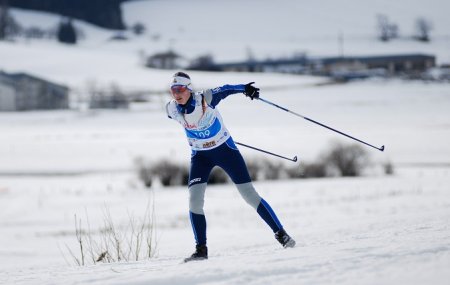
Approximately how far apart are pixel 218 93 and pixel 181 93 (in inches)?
13.7

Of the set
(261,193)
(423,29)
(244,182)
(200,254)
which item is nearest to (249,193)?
(244,182)

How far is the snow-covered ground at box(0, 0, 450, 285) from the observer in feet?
14.4

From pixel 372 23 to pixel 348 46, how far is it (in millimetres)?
26517

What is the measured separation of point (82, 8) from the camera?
143375 mm

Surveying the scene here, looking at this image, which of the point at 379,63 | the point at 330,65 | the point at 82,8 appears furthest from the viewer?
the point at 82,8

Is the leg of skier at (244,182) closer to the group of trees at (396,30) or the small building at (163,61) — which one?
the small building at (163,61)

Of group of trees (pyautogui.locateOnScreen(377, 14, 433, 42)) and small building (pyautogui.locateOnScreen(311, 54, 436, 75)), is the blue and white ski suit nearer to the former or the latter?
small building (pyautogui.locateOnScreen(311, 54, 436, 75))

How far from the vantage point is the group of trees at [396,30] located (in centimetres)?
10000

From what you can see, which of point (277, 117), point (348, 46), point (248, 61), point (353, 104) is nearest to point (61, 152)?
point (277, 117)

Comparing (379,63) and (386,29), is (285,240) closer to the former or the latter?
(379,63)

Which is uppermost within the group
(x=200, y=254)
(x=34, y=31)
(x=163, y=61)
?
(x=34, y=31)

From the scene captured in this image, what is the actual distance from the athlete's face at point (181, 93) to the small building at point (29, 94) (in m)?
61.9

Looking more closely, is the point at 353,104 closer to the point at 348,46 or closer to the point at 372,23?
the point at 348,46

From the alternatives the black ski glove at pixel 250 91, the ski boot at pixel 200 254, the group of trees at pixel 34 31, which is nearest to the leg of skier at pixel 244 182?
the black ski glove at pixel 250 91
